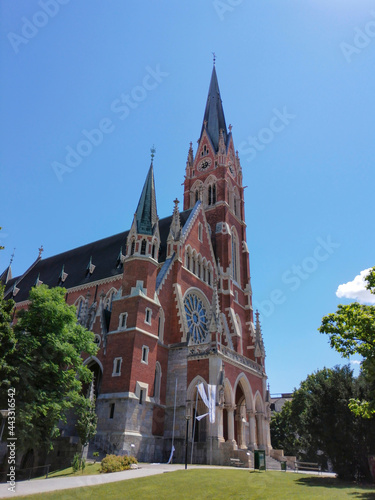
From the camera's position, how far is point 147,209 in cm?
3569

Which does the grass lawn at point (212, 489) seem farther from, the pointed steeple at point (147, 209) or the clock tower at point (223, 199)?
the clock tower at point (223, 199)

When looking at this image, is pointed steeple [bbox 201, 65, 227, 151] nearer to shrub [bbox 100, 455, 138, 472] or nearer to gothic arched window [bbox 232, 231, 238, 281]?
gothic arched window [bbox 232, 231, 238, 281]

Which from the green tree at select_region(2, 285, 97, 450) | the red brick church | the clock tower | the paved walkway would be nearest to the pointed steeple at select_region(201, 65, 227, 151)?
the clock tower

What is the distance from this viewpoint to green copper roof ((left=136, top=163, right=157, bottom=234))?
1347 inches

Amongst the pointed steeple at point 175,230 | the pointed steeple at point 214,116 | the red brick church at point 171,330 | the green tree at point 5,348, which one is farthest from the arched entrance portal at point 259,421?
the pointed steeple at point 214,116

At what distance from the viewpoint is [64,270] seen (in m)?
48.8

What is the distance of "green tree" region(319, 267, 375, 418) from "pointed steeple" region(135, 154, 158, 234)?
2005 centimetres

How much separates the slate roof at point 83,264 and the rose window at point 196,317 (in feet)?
15.7

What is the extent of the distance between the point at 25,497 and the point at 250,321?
3502cm

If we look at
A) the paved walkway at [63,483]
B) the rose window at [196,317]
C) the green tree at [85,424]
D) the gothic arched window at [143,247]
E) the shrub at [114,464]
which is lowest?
the paved walkway at [63,483]

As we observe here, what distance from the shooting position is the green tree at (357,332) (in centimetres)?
1556

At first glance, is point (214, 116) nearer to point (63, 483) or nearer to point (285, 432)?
point (285, 432)

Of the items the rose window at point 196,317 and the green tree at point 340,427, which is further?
the rose window at point 196,317

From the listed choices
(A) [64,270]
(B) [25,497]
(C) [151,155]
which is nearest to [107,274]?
(A) [64,270]
